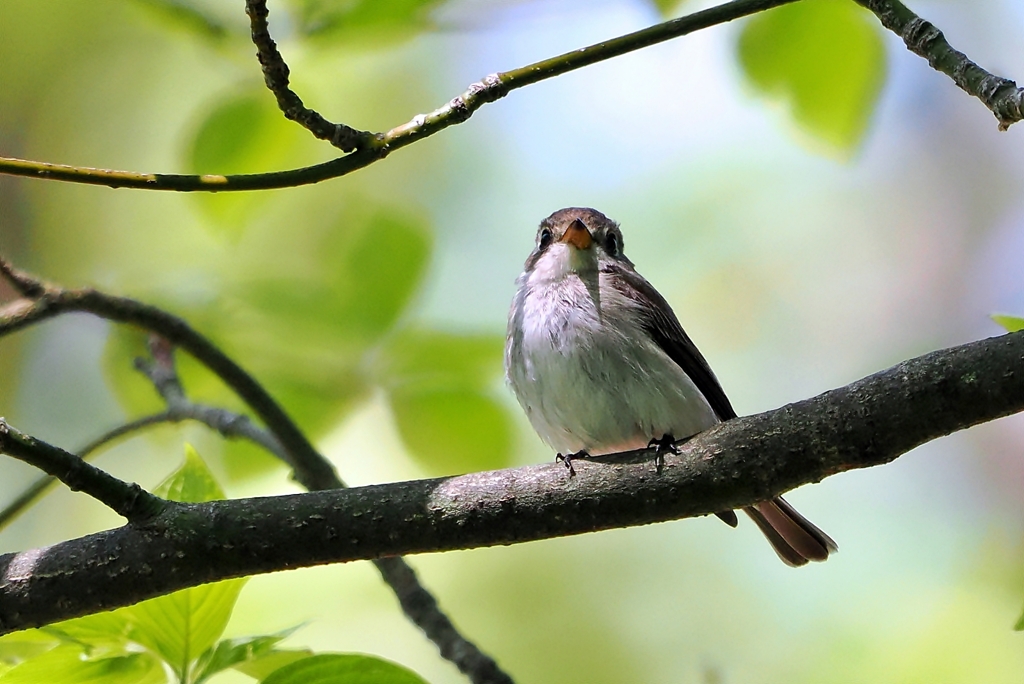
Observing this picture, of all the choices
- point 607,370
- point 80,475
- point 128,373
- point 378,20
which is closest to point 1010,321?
point 378,20

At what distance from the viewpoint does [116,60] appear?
155 inches

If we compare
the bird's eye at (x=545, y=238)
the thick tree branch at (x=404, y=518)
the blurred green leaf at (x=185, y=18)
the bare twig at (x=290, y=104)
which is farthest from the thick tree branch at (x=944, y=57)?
the bird's eye at (x=545, y=238)

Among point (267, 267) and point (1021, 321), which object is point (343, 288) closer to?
point (267, 267)

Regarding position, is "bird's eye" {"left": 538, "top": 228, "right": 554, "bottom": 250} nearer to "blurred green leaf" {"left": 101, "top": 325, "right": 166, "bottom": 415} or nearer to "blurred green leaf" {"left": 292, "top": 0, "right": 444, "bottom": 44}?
"blurred green leaf" {"left": 101, "top": 325, "right": 166, "bottom": 415}

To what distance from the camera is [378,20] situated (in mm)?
1522

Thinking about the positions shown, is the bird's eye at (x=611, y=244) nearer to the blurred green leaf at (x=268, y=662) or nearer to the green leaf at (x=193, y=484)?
the green leaf at (x=193, y=484)

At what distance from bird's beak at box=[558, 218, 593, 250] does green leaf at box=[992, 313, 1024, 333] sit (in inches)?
65.9

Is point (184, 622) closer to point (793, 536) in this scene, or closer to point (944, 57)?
point (944, 57)

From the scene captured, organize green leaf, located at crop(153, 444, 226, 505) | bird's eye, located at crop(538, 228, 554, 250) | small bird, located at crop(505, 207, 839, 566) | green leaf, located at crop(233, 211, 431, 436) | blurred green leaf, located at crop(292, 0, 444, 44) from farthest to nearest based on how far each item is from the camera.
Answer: bird's eye, located at crop(538, 228, 554, 250) → small bird, located at crop(505, 207, 839, 566) → green leaf, located at crop(233, 211, 431, 436) → green leaf, located at crop(153, 444, 226, 505) → blurred green leaf, located at crop(292, 0, 444, 44)

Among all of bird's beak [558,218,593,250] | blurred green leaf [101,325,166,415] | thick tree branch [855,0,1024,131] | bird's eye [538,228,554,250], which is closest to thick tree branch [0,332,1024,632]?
thick tree branch [855,0,1024,131]

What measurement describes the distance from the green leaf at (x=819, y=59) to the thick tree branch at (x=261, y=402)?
1.24 meters

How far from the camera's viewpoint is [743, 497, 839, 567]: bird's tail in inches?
111

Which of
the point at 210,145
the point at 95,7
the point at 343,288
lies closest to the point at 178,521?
the point at 210,145

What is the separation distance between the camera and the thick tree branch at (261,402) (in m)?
2.08
